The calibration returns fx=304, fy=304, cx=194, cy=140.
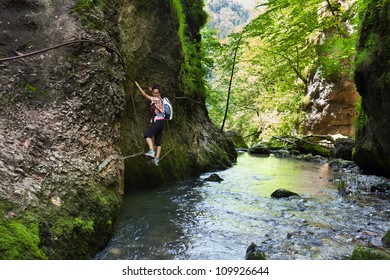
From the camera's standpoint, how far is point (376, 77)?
10.6 m

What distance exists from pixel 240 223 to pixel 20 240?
177 inches

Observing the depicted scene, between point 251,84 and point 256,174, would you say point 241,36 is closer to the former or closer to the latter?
point 256,174

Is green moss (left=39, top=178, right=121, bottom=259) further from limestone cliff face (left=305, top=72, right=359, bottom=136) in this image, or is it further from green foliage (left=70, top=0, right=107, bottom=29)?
limestone cliff face (left=305, top=72, right=359, bottom=136)

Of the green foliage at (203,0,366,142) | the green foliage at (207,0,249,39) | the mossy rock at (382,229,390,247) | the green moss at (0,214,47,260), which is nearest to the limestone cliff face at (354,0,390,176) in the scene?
the green foliage at (203,0,366,142)

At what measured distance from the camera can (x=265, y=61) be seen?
3353 cm

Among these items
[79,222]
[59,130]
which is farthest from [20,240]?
[59,130]

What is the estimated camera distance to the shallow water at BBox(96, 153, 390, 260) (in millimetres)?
5191

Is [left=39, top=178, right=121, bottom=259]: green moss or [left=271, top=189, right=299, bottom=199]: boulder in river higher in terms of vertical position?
[left=39, top=178, right=121, bottom=259]: green moss

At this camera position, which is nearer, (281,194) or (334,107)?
(281,194)

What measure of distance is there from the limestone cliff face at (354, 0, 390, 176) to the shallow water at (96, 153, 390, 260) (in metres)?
2.73

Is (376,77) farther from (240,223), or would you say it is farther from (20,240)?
(20,240)

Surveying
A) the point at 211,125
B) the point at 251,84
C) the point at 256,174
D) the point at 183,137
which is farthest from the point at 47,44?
the point at 251,84

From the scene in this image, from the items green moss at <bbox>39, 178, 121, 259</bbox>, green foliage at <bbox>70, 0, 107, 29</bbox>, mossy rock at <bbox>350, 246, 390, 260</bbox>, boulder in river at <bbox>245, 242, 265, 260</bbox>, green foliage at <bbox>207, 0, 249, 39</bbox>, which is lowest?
boulder in river at <bbox>245, 242, 265, 260</bbox>

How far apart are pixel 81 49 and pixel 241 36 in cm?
1613
